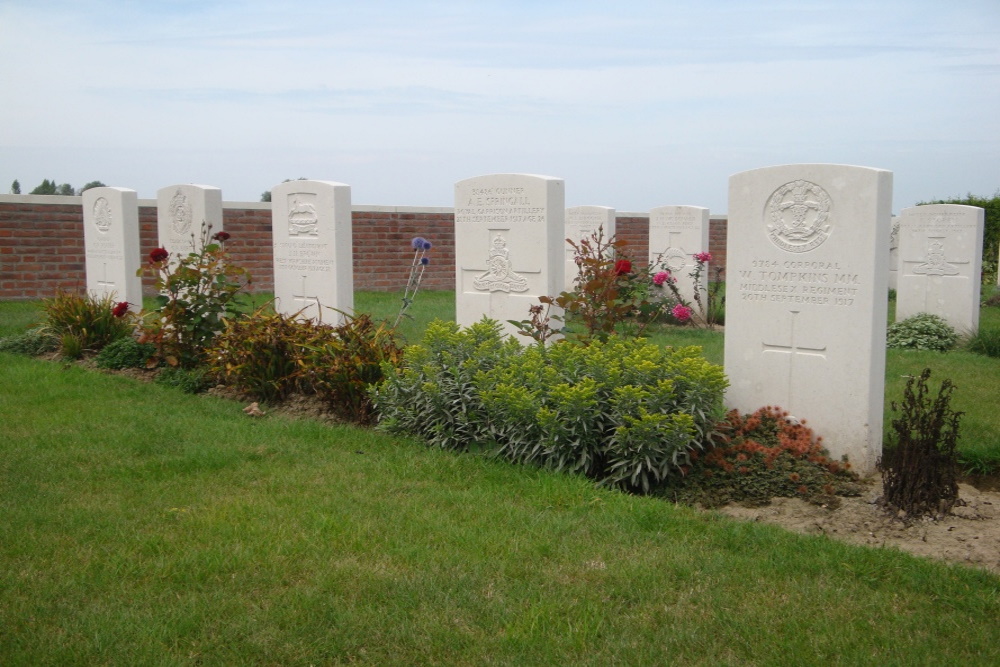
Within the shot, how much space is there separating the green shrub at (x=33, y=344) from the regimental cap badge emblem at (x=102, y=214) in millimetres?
1526

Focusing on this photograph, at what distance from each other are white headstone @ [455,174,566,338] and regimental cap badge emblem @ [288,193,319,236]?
1.47 m

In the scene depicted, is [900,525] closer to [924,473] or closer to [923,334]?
[924,473]

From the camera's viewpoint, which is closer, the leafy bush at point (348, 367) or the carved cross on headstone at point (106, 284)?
the leafy bush at point (348, 367)

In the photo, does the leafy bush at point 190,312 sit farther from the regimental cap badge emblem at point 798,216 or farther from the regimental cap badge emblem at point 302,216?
the regimental cap badge emblem at point 798,216

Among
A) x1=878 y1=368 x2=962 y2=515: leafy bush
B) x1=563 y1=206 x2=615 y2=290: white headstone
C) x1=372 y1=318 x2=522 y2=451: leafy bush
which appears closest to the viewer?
x1=878 y1=368 x2=962 y2=515: leafy bush

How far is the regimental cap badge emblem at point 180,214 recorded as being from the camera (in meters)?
9.82

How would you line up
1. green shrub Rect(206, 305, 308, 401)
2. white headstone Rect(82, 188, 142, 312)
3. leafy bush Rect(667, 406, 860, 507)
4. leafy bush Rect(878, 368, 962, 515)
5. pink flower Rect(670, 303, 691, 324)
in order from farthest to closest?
pink flower Rect(670, 303, 691, 324) < white headstone Rect(82, 188, 142, 312) < green shrub Rect(206, 305, 308, 401) < leafy bush Rect(667, 406, 860, 507) < leafy bush Rect(878, 368, 962, 515)

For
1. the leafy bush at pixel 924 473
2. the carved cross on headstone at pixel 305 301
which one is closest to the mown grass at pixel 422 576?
the leafy bush at pixel 924 473

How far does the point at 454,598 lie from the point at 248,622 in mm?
759

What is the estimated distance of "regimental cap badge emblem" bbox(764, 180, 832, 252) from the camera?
5.61 m

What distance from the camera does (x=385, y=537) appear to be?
4.29 metres

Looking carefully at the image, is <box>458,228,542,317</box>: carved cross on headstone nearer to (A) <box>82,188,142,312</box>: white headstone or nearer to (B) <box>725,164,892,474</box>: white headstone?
(B) <box>725,164,892,474</box>: white headstone

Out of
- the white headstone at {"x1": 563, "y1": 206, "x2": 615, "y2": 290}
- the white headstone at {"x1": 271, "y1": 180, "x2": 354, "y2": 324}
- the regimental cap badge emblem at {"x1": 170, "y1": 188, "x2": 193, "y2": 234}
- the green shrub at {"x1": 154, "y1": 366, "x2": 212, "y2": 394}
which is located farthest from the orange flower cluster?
the white headstone at {"x1": 563, "y1": 206, "x2": 615, "y2": 290}

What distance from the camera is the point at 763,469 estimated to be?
5250 millimetres
